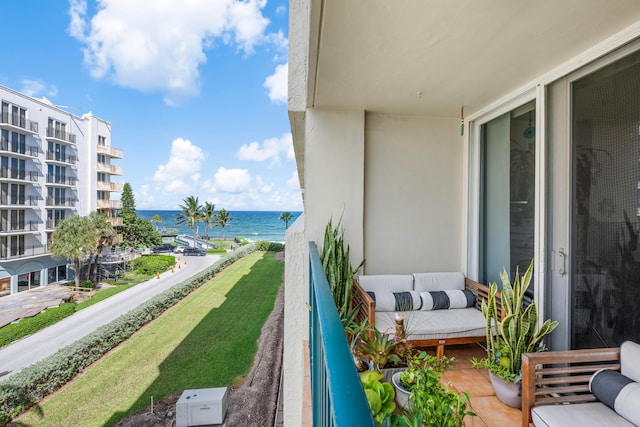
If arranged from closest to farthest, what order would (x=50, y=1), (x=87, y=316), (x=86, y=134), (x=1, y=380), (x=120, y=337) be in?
(x=1, y=380) < (x=120, y=337) < (x=87, y=316) < (x=86, y=134) < (x=50, y=1)

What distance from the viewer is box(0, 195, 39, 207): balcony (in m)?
17.4

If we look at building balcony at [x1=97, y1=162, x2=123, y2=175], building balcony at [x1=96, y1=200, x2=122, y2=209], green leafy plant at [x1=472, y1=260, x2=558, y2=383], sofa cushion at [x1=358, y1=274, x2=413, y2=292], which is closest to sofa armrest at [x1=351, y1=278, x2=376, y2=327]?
sofa cushion at [x1=358, y1=274, x2=413, y2=292]

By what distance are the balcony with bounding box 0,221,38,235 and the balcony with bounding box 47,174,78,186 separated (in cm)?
293

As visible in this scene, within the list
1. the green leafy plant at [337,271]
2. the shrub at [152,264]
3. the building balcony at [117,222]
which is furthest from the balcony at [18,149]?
the green leafy plant at [337,271]

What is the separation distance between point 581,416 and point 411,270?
2.05m

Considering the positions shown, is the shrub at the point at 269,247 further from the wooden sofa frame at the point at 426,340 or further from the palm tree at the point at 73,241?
the wooden sofa frame at the point at 426,340

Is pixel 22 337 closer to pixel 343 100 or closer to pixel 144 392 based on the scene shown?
pixel 144 392

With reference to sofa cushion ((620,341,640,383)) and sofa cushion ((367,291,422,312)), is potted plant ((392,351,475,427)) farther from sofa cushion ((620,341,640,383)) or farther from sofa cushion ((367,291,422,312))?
sofa cushion ((367,291,422,312))

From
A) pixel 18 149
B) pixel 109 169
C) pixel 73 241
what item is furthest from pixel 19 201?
pixel 109 169

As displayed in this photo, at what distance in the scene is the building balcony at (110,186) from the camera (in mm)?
24050

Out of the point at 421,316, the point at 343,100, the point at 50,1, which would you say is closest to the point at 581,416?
the point at 421,316

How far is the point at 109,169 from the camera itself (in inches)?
966

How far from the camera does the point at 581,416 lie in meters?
1.44

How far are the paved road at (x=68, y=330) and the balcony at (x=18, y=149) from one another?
10.7 m
